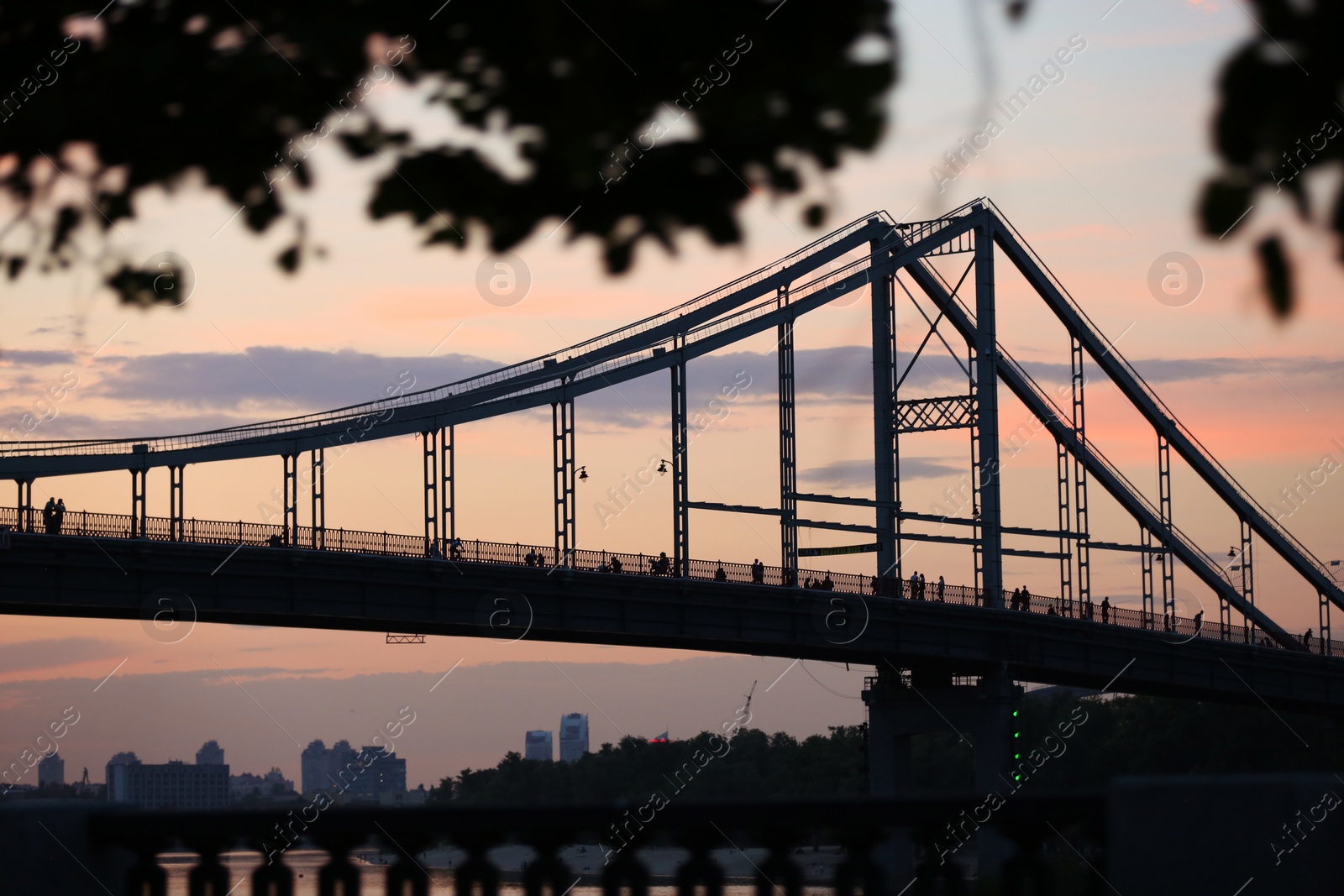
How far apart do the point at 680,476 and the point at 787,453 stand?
19.4 feet

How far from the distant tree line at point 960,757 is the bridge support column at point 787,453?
18157mm

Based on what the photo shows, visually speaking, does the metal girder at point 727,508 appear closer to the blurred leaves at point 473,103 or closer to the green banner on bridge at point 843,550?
the green banner on bridge at point 843,550

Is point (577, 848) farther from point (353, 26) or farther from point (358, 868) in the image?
point (353, 26)

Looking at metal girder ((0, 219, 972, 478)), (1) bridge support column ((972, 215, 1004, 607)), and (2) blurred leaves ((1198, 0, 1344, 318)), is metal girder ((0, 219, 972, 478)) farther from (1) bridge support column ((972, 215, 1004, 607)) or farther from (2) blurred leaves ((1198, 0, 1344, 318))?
(2) blurred leaves ((1198, 0, 1344, 318))

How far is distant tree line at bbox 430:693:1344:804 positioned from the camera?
84062 millimetres

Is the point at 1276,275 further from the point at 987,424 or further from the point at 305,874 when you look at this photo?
the point at 987,424

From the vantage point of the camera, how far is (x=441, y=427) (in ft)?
169

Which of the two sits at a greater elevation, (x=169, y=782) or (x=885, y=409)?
(x=885, y=409)

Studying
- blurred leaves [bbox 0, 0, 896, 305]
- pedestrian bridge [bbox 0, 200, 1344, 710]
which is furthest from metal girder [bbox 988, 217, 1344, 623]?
blurred leaves [bbox 0, 0, 896, 305]

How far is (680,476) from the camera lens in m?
55.8

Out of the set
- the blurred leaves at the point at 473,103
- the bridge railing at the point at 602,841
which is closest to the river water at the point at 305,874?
the bridge railing at the point at 602,841

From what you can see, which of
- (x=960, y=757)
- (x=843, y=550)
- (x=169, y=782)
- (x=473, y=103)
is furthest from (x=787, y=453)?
(x=473, y=103)

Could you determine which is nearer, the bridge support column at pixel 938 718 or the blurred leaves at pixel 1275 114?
the blurred leaves at pixel 1275 114

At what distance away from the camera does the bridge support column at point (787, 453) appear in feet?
189
